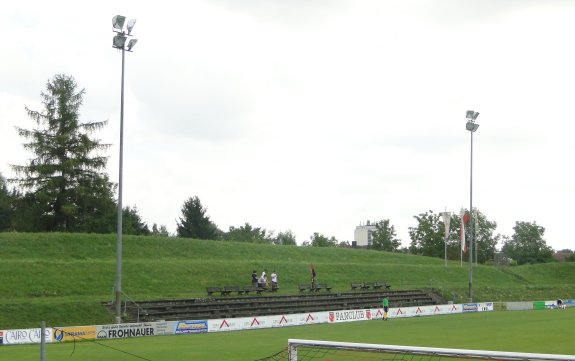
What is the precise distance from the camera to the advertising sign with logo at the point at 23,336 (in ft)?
99.7

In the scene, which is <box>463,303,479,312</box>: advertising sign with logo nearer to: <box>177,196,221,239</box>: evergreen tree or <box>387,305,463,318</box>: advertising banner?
<box>387,305,463,318</box>: advertising banner

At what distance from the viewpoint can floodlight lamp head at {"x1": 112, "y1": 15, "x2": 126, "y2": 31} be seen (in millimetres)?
35062

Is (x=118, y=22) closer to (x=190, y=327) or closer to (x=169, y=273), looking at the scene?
(x=190, y=327)

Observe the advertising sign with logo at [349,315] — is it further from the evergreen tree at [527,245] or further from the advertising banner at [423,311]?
the evergreen tree at [527,245]

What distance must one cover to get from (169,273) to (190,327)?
1645 cm

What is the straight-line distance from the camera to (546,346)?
27.0 m

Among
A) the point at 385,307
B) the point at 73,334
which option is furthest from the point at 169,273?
the point at 73,334

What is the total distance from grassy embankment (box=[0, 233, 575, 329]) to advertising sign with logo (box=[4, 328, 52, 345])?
4.47 meters

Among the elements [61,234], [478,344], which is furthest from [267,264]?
[478,344]

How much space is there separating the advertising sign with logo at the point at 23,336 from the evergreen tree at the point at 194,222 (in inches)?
2274

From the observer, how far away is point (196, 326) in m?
36.5

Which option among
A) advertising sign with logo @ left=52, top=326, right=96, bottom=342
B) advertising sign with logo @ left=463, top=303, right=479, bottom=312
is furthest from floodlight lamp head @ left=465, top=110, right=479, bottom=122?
advertising sign with logo @ left=52, top=326, right=96, bottom=342

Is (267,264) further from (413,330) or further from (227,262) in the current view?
(413,330)

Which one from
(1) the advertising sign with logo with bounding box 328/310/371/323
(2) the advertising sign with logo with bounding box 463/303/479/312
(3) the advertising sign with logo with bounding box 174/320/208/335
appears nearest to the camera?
(3) the advertising sign with logo with bounding box 174/320/208/335
